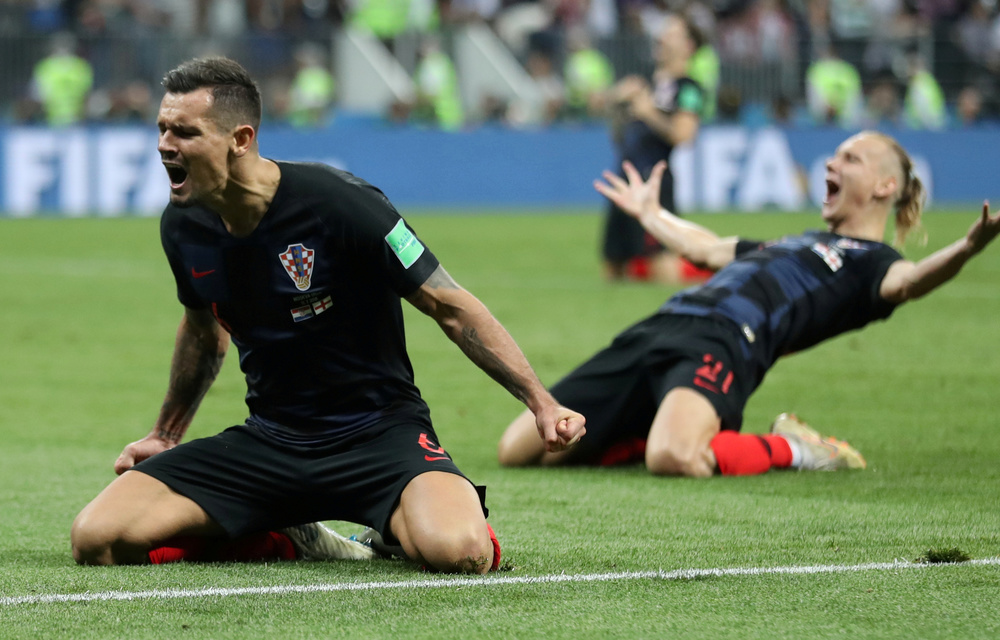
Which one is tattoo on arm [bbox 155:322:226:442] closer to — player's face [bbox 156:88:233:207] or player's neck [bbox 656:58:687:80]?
player's face [bbox 156:88:233:207]

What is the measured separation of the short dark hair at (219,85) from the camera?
4.37m

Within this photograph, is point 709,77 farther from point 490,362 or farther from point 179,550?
point 179,550

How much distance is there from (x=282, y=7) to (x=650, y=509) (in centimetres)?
2264

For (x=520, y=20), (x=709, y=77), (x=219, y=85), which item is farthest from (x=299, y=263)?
(x=520, y=20)

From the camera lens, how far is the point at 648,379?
21.4 feet

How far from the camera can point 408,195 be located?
22.9 metres

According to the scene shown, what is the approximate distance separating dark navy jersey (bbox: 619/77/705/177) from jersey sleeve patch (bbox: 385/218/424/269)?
28.0 ft

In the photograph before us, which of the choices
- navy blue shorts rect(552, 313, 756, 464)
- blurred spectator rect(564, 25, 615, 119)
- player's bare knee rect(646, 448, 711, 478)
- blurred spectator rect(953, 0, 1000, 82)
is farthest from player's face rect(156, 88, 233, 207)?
blurred spectator rect(953, 0, 1000, 82)

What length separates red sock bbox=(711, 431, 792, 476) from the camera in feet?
20.3

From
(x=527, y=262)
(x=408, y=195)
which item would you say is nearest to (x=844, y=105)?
(x=408, y=195)

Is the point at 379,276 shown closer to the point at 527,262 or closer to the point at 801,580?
the point at 801,580

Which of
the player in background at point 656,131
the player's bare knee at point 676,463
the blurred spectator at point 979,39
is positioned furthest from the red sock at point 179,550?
the blurred spectator at point 979,39

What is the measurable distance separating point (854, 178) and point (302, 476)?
3343mm

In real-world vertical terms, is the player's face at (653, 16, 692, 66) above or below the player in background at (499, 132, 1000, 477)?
above
